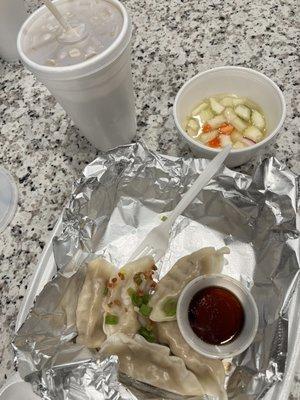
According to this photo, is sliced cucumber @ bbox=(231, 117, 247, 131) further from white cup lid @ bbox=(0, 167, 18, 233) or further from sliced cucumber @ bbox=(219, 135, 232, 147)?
white cup lid @ bbox=(0, 167, 18, 233)

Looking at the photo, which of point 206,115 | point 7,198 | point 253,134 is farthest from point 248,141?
point 7,198

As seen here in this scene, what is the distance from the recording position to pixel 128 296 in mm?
863

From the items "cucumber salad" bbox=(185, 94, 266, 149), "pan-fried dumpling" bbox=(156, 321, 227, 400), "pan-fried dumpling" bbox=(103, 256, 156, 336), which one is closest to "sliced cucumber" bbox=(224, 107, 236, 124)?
"cucumber salad" bbox=(185, 94, 266, 149)

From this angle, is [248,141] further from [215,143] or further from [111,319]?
[111,319]

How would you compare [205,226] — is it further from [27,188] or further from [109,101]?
[27,188]

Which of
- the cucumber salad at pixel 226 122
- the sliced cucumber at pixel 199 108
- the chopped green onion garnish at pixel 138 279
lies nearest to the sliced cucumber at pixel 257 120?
→ the cucumber salad at pixel 226 122

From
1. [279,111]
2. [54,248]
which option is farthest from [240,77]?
[54,248]

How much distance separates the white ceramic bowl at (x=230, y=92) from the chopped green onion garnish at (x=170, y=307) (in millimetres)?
317

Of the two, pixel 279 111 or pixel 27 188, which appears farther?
pixel 27 188

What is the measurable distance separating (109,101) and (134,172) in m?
0.17

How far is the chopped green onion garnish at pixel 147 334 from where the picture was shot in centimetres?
84

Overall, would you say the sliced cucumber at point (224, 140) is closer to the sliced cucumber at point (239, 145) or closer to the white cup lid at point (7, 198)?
the sliced cucumber at point (239, 145)

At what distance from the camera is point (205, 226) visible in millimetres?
964

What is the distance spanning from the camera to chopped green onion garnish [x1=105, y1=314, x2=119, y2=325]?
84 cm
